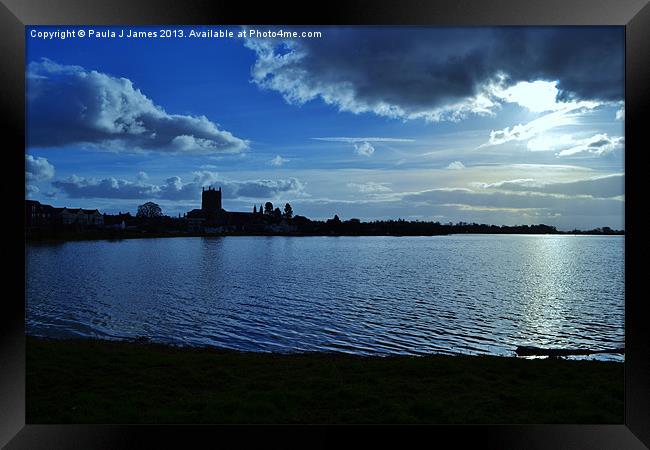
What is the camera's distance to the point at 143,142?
34.5 m

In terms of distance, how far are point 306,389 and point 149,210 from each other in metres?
46.1

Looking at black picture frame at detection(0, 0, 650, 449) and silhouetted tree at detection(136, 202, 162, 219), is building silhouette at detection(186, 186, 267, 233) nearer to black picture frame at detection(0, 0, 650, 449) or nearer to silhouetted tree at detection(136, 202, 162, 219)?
silhouetted tree at detection(136, 202, 162, 219)

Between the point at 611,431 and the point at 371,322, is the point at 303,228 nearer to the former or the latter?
the point at 371,322

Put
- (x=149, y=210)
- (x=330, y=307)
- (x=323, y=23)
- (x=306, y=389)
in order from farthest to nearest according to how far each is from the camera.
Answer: (x=149, y=210), (x=330, y=307), (x=306, y=389), (x=323, y=23)

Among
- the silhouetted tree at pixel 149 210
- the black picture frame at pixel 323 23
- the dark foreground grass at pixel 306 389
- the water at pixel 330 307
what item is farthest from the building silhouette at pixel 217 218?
the black picture frame at pixel 323 23

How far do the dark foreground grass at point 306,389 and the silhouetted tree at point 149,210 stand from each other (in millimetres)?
40720

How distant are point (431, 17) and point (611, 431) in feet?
16.0

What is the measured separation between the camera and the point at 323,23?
482 centimetres

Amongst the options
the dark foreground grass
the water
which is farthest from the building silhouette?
the dark foreground grass

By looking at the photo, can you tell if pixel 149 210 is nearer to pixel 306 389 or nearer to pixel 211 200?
pixel 211 200

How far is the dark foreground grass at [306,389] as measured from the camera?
5.53 meters

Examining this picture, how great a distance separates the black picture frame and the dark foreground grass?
26.0 inches

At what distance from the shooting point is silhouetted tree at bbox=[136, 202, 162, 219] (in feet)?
155

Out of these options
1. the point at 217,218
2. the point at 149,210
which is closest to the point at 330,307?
the point at 149,210
